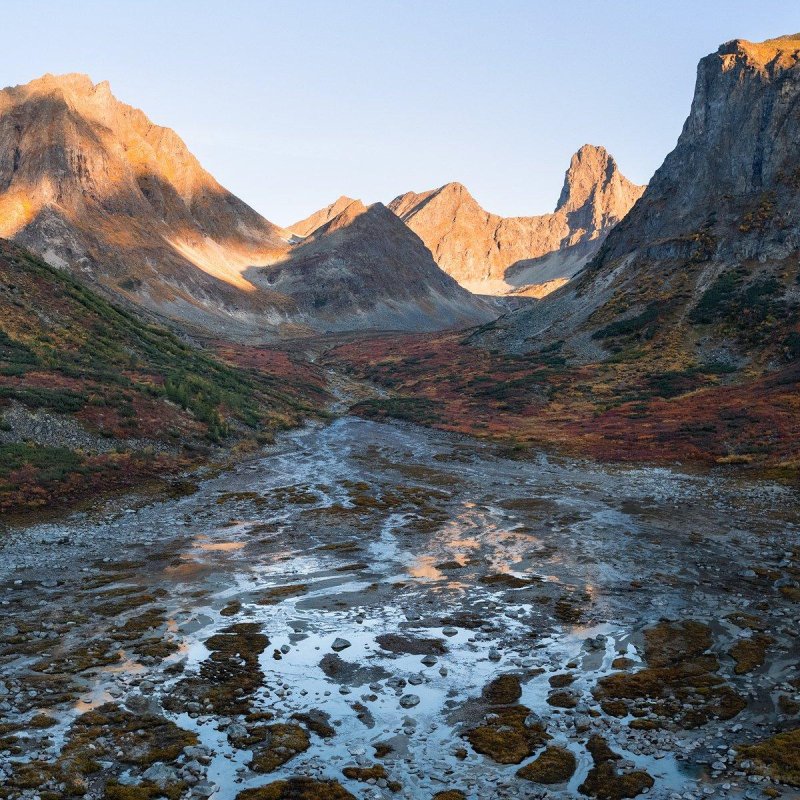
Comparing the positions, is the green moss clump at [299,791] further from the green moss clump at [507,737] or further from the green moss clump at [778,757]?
the green moss clump at [778,757]

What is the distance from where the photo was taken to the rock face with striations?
83.7m

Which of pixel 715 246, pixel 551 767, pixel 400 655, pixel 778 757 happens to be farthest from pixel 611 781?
pixel 715 246

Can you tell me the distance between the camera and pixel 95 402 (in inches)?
1601

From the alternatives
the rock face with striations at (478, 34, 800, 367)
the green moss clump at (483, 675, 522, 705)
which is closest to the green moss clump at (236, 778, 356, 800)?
the green moss clump at (483, 675, 522, 705)

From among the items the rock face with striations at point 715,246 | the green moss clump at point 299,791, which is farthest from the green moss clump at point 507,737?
the rock face with striations at point 715,246

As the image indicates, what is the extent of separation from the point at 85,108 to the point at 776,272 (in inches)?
7616

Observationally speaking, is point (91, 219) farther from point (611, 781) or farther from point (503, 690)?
point (611, 781)

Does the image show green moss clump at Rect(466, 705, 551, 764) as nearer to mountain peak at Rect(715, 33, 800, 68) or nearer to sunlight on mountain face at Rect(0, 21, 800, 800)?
sunlight on mountain face at Rect(0, 21, 800, 800)

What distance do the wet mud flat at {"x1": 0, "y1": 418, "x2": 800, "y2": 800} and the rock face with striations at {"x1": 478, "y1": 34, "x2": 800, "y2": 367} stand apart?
57.7 meters

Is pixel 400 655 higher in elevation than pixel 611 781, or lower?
higher

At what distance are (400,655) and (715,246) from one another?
10157 centimetres

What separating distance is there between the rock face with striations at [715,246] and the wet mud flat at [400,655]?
5770 cm

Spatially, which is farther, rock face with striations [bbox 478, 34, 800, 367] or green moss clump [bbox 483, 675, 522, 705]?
rock face with striations [bbox 478, 34, 800, 367]

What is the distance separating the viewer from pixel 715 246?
101188mm
